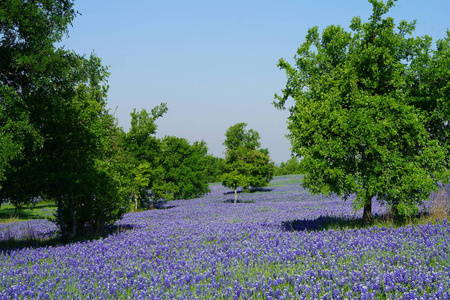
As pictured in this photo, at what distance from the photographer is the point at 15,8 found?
905cm

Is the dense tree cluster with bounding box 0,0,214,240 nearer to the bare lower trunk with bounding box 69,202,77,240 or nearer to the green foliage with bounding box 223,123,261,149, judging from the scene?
the bare lower trunk with bounding box 69,202,77,240

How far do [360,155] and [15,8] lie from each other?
10.4m

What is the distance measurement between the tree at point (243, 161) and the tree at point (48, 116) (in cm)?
2114

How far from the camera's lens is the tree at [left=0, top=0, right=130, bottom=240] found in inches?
376

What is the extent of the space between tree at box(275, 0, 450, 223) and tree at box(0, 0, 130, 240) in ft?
22.9

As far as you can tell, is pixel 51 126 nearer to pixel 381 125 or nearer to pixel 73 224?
pixel 73 224

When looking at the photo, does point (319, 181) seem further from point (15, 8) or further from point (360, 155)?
point (15, 8)

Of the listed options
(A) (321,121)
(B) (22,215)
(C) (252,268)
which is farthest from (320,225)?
(B) (22,215)

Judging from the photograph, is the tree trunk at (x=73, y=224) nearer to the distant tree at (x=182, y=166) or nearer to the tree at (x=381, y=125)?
the tree at (x=381, y=125)

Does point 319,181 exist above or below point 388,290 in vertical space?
above


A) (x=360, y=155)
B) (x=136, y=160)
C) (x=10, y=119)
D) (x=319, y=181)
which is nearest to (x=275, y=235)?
(x=319, y=181)

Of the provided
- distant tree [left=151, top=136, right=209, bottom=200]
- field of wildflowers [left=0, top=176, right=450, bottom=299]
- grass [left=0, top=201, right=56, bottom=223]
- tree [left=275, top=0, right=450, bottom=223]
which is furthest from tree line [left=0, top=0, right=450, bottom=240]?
distant tree [left=151, top=136, right=209, bottom=200]

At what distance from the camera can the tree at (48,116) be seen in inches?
A: 376

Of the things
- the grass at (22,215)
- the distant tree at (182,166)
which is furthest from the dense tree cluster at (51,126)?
the distant tree at (182,166)
